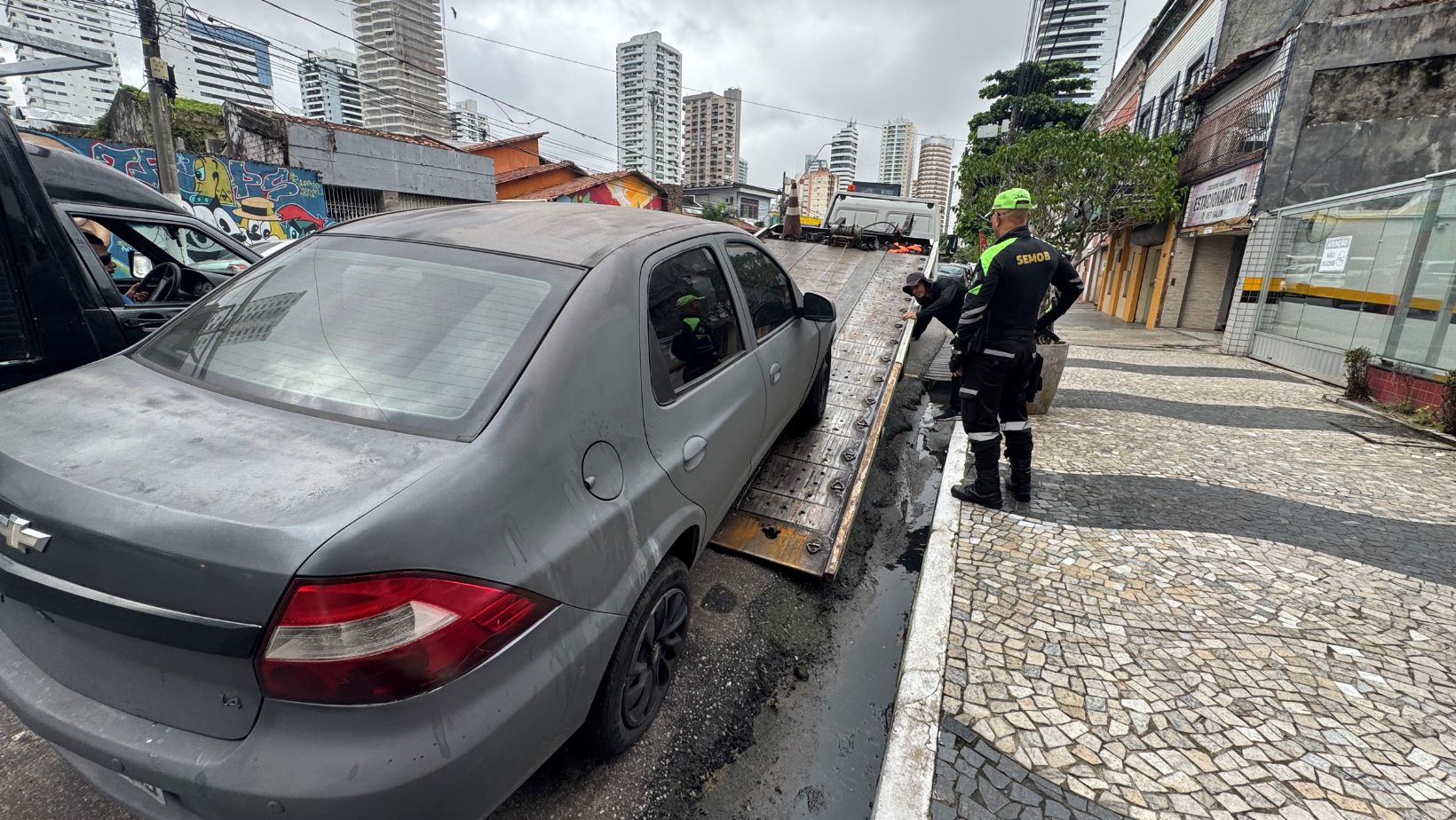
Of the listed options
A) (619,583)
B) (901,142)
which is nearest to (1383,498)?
(619,583)

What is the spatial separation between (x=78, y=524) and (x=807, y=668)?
95.5 inches

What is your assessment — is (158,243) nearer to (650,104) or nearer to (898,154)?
(650,104)

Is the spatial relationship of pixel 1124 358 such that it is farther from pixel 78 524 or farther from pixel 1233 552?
pixel 78 524

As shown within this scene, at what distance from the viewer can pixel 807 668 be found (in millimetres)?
2758

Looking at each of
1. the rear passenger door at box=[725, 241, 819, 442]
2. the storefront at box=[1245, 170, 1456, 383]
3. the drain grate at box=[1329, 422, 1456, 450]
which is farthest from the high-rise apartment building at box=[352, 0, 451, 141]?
the drain grate at box=[1329, 422, 1456, 450]

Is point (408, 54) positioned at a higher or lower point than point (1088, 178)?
higher

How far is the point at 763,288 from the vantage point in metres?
3.40

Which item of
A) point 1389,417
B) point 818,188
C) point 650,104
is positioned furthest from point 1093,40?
point 1389,417

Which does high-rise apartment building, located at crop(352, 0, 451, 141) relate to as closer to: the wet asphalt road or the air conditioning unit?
the wet asphalt road

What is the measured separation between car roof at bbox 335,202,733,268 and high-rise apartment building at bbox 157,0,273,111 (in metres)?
12.7

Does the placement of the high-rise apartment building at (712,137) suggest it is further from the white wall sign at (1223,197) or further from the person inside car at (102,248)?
the person inside car at (102,248)

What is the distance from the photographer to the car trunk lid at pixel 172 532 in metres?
1.20

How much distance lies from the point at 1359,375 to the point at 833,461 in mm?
7179

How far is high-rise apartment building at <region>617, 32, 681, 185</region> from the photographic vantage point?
2903 centimetres
